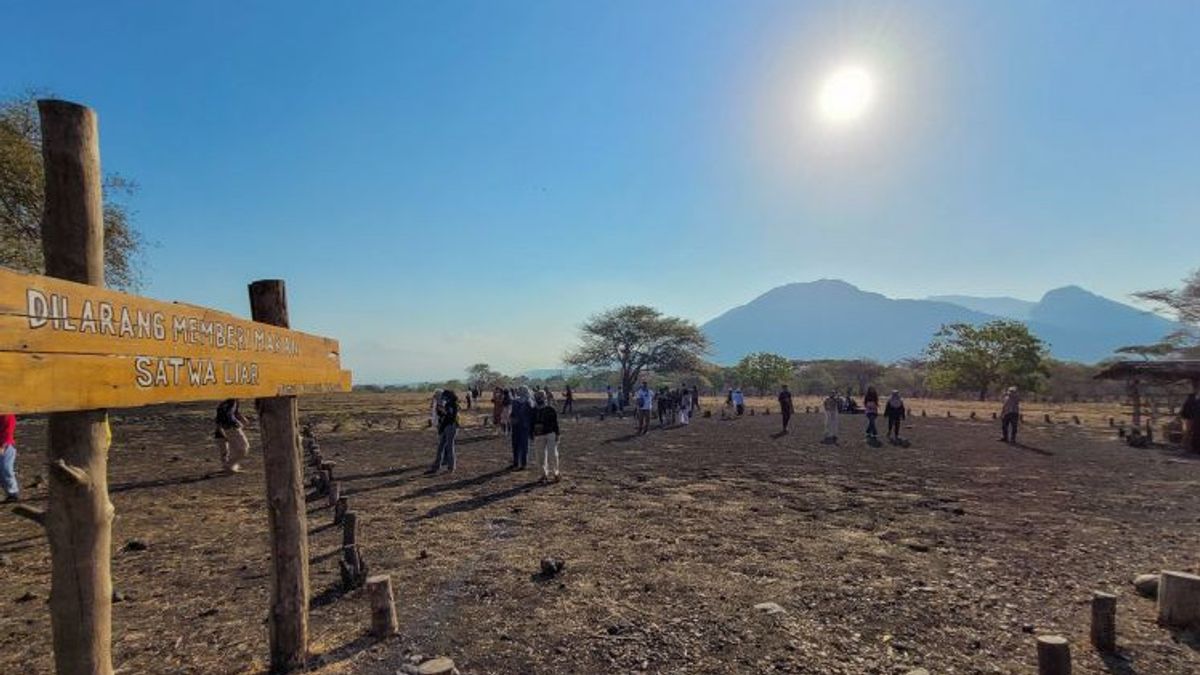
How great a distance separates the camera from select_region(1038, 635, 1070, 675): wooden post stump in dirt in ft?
14.7

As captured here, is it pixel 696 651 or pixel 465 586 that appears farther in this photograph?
pixel 465 586

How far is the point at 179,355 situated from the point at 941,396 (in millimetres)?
77330

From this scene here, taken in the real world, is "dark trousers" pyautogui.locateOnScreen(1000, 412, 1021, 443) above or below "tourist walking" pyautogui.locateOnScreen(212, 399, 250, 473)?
below

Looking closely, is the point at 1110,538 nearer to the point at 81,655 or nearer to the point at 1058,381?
the point at 81,655

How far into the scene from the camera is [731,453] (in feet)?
65.6

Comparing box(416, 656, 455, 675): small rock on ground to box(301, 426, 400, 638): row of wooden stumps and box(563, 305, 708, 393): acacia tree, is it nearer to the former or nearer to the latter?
box(301, 426, 400, 638): row of wooden stumps

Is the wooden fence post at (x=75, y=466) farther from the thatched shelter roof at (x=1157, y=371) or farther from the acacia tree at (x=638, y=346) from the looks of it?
the acacia tree at (x=638, y=346)

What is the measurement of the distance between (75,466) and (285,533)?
2.16 m

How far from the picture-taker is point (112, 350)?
3.16m

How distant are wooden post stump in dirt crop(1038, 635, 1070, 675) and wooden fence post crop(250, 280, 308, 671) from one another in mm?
5317

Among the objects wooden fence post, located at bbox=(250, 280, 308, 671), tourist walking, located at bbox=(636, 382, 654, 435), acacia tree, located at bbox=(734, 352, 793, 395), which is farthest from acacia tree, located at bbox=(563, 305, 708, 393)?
wooden fence post, located at bbox=(250, 280, 308, 671)

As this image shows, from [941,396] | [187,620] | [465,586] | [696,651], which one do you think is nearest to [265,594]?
[187,620]

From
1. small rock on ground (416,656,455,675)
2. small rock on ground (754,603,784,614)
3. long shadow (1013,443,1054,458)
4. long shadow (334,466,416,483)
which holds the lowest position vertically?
long shadow (1013,443,1054,458)

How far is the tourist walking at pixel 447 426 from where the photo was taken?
14.7m
